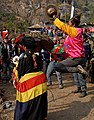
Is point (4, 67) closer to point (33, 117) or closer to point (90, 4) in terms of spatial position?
point (33, 117)

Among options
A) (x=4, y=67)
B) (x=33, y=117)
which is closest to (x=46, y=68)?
(x=4, y=67)

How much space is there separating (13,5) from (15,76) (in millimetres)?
31130

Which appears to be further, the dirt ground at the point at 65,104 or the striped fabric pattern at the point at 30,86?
the dirt ground at the point at 65,104

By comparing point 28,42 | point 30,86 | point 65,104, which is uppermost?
point 28,42

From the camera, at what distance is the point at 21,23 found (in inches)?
1087

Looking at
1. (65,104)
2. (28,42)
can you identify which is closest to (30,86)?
(28,42)

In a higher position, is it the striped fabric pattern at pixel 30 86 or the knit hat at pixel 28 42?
the knit hat at pixel 28 42

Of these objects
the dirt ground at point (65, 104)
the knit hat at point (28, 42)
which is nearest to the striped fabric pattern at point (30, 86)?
the knit hat at point (28, 42)

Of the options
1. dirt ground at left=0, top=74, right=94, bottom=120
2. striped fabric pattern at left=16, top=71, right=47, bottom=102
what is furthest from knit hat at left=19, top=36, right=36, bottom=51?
dirt ground at left=0, top=74, right=94, bottom=120

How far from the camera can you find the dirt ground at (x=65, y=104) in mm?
6719

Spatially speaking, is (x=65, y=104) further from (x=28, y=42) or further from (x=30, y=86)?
(x=28, y=42)

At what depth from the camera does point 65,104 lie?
7.59m

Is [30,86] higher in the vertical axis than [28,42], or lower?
lower

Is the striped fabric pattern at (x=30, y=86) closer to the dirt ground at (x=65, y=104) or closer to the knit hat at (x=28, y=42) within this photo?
the knit hat at (x=28, y=42)
